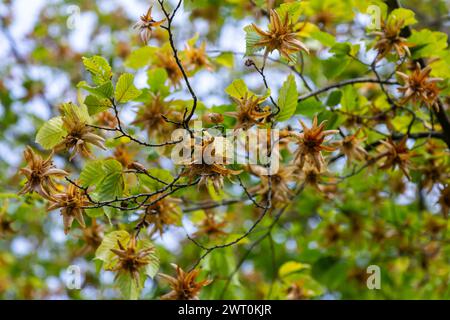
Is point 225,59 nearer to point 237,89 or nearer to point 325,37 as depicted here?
point 325,37

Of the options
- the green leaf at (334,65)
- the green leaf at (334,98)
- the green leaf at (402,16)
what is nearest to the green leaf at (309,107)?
the green leaf at (334,98)

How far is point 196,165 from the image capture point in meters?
1.73

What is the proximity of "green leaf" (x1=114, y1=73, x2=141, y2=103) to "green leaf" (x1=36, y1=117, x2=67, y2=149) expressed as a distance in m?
0.21

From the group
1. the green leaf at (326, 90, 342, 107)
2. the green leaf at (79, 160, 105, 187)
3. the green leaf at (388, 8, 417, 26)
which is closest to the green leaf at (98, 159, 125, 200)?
the green leaf at (79, 160, 105, 187)

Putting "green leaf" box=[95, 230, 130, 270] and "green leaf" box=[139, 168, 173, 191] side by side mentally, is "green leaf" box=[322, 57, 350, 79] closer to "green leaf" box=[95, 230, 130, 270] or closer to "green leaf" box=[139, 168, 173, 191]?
"green leaf" box=[139, 168, 173, 191]

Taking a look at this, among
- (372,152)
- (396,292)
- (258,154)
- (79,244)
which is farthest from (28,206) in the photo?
(396,292)

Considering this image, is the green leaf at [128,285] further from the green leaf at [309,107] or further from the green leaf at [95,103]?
the green leaf at [309,107]

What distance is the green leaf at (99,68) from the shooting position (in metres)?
1.85

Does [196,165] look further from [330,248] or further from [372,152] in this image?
[330,248]

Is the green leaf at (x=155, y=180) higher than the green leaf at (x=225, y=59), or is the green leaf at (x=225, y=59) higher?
the green leaf at (x=225, y=59)

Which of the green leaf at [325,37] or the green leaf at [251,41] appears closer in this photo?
the green leaf at [251,41]

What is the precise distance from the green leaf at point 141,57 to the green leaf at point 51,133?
0.83 m

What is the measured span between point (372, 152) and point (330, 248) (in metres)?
1.00

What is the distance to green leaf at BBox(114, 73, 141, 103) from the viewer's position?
185cm
